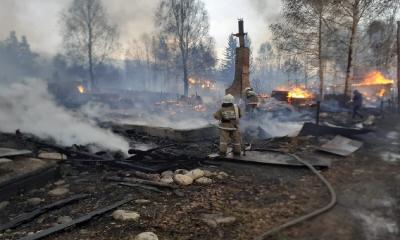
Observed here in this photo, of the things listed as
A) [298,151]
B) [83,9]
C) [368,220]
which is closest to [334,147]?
[298,151]

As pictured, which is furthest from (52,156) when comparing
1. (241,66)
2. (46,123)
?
(241,66)

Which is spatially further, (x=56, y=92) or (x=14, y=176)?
(x=56, y=92)

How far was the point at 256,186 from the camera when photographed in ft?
23.0

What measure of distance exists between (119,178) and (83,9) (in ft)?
130

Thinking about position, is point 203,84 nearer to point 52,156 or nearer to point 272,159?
point 272,159

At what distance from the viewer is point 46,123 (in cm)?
1234

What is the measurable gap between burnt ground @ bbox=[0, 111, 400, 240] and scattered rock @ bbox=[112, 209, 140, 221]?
3.4 inches

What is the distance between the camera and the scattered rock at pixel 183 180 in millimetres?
6848

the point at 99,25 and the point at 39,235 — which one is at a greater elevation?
the point at 99,25

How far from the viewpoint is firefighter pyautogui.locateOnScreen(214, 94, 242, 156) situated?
9086mm

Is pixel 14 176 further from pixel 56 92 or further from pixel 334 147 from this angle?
pixel 56 92

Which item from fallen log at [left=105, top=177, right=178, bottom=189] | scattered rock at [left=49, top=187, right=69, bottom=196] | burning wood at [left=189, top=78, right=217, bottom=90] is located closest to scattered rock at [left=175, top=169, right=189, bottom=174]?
fallen log at [left=105, top=177, right=178, bottom=189]

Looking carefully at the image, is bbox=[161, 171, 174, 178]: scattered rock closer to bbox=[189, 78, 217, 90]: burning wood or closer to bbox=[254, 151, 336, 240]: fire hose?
bbox=[254, 151, 336, 240]: fire hose

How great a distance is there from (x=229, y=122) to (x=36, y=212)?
16.7 ft
